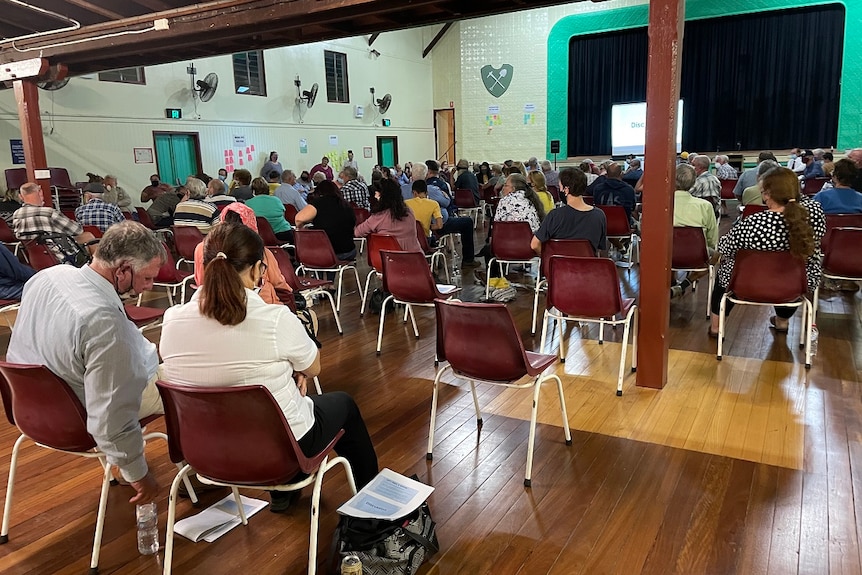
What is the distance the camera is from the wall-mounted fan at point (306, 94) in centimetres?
1463

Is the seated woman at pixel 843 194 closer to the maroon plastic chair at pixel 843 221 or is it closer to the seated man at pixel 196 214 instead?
the maroon plastic chair at pixel 843 221

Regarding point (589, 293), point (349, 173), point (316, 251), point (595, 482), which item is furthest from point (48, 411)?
point (349, 173)

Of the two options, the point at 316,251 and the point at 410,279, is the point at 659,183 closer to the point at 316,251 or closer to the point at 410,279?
the point at 410,279

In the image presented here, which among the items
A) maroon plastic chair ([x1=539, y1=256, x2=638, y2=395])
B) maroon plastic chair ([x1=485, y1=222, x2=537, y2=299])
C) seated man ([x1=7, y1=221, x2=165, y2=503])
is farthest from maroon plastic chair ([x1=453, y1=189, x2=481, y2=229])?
seated man ([x1=7, y1=221, x2=165, y2=503])

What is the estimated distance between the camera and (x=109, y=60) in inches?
258

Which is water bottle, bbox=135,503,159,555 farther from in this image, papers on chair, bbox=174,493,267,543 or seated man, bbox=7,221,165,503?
seated man, bbox=7,221,165,503

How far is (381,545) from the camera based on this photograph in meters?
2.16

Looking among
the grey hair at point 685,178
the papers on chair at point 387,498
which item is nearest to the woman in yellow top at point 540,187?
the grey hair at point 685,178

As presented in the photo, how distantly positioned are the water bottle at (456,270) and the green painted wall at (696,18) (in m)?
10.3

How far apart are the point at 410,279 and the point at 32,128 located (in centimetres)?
509

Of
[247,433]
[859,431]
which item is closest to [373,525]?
[247,433]

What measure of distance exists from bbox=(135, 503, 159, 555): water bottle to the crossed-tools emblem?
53.4 feet

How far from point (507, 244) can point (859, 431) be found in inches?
119

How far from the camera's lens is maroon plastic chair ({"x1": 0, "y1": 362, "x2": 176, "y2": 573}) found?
2111 millimetres
